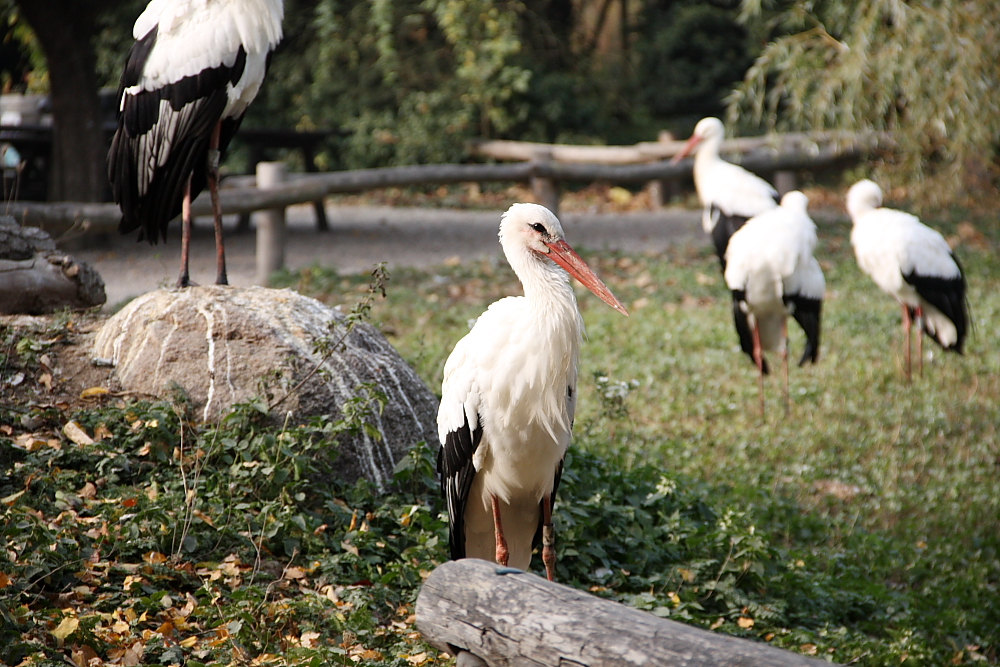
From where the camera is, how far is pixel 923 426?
6156mm

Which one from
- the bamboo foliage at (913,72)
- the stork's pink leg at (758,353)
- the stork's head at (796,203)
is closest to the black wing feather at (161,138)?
the stork's pink leg at (758,353)

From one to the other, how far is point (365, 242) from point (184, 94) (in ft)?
21.2

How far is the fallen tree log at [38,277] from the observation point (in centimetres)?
470

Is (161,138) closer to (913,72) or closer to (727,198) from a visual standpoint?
(727,198)

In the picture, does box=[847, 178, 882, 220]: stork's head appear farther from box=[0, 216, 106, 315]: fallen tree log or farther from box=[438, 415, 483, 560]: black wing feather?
box=[0, 216, 106, 315]: fallen tree log

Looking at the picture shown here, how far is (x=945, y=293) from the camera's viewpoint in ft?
22.9

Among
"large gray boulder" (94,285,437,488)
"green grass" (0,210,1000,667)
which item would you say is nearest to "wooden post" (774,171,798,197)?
"green grass" (0,210,1000,667)

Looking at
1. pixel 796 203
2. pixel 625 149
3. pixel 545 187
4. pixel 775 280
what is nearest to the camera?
pixel 775 280

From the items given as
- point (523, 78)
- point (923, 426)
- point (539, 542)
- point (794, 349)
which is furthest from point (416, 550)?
point (523, 78)

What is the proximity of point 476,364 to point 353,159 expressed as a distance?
12379 mm

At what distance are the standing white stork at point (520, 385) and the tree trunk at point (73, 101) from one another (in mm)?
7222

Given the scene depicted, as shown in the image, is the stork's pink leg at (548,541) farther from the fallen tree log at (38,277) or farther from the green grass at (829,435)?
the fallen tree log at (38,277)

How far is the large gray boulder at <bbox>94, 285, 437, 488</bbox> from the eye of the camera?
4145mm

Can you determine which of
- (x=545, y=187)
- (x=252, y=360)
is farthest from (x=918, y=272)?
(x=252, y=360)
